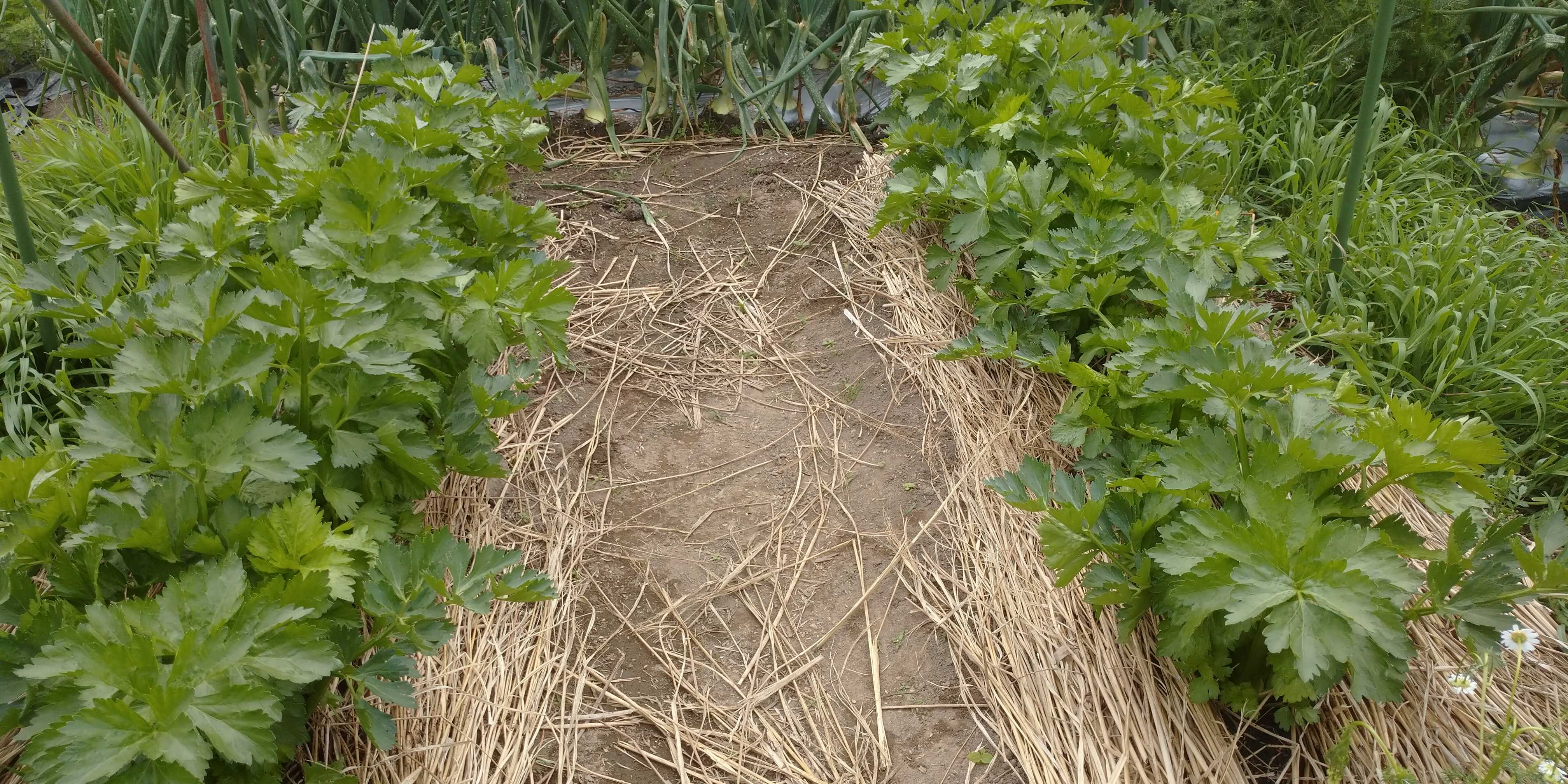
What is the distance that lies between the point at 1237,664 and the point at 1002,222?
3.40 ft

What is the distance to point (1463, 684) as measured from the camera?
153cm

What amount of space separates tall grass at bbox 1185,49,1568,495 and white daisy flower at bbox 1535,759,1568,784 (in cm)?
87

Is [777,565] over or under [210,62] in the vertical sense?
under

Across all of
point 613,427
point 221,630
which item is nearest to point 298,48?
point 613,427

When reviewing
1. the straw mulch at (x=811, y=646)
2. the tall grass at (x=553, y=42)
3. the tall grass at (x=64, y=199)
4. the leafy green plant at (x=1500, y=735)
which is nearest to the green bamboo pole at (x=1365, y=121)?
the straw mulch at (x=811, y=646)

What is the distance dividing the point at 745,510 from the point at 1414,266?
65.1 inches

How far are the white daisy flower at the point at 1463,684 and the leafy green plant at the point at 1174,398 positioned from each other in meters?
0.11

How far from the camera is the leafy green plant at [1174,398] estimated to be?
138cm

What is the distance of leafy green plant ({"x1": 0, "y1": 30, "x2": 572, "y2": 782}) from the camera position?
1.15m

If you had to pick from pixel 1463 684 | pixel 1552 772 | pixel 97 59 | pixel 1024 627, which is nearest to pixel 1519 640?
pixel 1463 684

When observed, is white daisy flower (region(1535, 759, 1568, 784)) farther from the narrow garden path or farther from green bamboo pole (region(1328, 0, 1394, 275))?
green bamboo pole (region(1328, 0, 1394, 275))

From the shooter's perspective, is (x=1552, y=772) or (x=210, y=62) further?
(x=210, y=62)

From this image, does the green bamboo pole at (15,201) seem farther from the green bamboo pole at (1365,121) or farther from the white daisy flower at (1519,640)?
the green bamboo pole at (1365,121)

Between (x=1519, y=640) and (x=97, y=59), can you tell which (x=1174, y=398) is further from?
(x=97, y=59)
